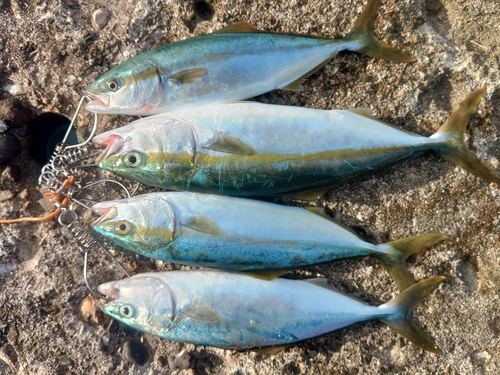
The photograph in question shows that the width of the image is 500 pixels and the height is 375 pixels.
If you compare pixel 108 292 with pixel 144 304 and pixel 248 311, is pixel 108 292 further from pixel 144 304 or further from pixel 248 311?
pixel 248 311

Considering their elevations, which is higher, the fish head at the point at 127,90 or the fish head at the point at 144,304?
the fish head at the point at 127,90

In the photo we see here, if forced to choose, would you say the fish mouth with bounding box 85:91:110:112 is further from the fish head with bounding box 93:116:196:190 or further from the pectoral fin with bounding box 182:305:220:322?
the pectoral fin with bounding box 182:305:220:322

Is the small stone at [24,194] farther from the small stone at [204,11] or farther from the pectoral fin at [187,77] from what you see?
the small stone at [204,11]

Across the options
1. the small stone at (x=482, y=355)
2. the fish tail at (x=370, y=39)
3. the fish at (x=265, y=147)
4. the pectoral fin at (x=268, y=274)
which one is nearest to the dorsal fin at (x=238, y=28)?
the fish at (x=265, y=147)

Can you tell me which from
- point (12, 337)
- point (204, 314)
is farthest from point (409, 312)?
point (12, 337)

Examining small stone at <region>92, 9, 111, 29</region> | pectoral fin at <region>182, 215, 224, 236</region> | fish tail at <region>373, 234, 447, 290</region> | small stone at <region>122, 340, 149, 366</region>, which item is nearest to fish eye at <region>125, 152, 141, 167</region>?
pectoral fin at <region>182, 215, 224, 236</region>

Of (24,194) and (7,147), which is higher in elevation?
(7,147)
